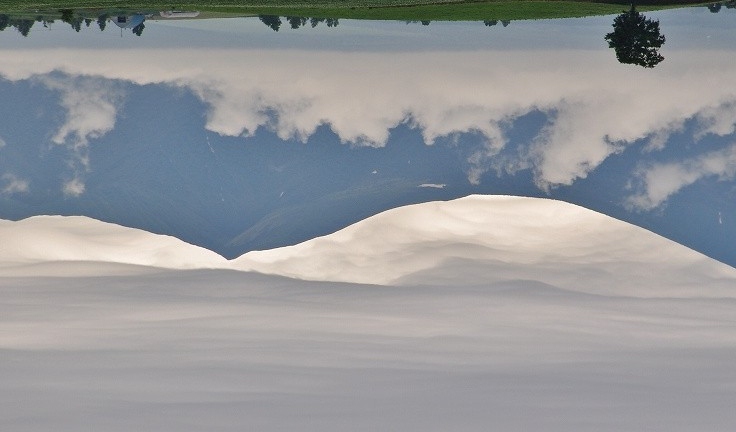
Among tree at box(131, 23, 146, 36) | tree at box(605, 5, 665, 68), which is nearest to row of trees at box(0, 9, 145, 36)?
tree at box(131, 23, 146, 36)

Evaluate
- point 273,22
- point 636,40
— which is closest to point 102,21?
point 273,22

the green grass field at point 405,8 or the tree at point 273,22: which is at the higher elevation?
the green grass field at point 405,8

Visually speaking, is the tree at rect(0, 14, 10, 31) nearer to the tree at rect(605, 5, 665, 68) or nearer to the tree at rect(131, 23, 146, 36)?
the tree at rect(131, 23, 146, 36)

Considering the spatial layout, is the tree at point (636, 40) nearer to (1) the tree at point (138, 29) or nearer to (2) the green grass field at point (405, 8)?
(2) the green grass field at point (405, 8)

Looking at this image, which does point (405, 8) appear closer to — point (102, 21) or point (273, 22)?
point (273, 22)

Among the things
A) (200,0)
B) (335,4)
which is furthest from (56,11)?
(335,4)

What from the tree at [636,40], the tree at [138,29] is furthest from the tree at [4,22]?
the tree at [636,40]
